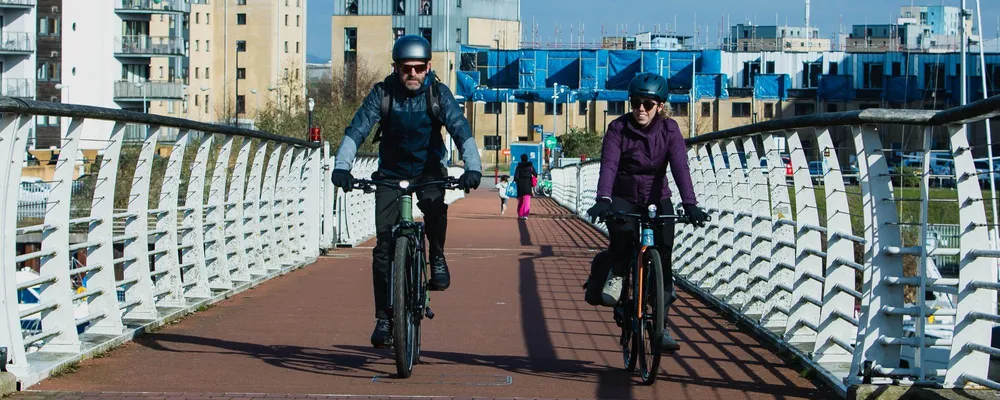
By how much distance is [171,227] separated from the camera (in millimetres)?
9344

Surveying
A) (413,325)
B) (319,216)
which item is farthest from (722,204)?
(319,216)

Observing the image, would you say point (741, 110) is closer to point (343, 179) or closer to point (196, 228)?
point (196, 228)

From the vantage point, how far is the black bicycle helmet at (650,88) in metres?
7.06

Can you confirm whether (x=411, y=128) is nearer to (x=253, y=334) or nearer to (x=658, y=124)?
(x=658, y=124)

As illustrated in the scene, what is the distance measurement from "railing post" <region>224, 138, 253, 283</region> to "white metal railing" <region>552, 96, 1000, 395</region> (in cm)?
415

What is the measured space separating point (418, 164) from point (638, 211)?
1234 mm

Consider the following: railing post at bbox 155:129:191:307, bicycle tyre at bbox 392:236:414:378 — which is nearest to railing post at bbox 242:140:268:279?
railing post at bbox 155:129:191:307

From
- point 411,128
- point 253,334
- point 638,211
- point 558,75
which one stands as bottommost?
point 253,334

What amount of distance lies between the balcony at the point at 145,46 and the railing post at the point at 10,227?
7169 cm

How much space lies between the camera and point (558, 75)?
10969 centimetres

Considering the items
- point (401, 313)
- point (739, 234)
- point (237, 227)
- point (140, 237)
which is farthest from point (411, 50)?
point (237, 227)

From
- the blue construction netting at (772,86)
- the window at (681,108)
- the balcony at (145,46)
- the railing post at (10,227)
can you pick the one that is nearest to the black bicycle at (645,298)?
the railing post at (10,227)

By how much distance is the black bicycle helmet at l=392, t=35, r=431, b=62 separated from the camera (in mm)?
7141

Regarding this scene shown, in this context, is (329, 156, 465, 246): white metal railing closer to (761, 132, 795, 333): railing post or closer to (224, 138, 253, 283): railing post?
(224, 138, 253, 283): railing post
